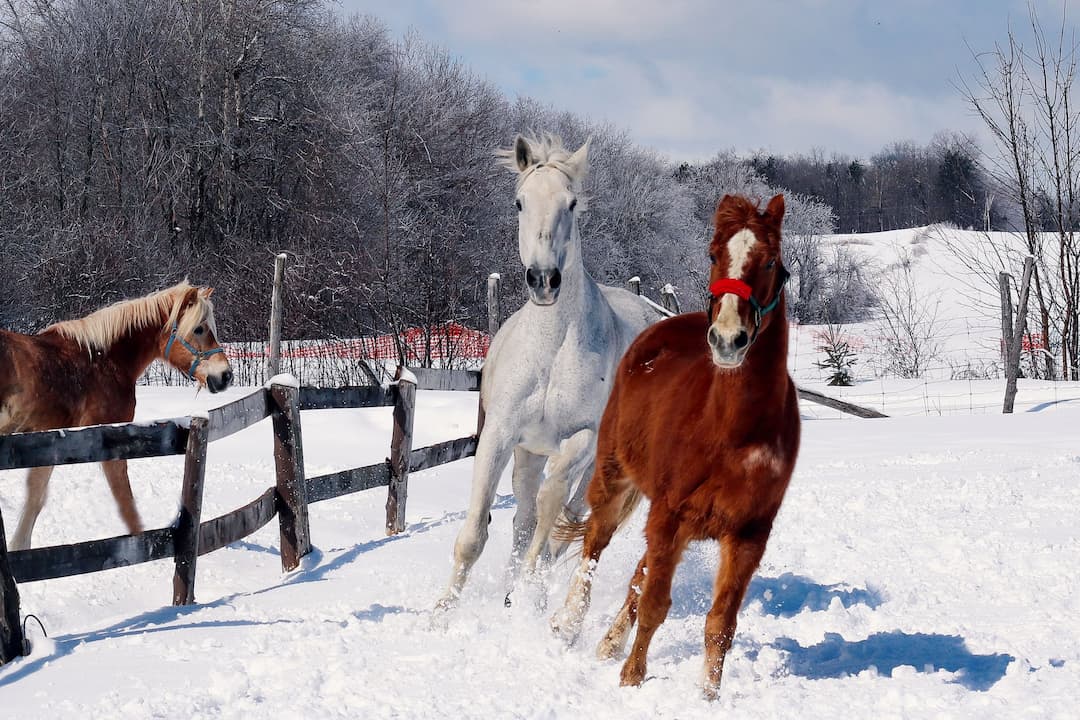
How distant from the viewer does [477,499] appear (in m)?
4.61

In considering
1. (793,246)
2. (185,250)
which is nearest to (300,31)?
(185,250)

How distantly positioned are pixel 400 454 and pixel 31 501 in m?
2.60

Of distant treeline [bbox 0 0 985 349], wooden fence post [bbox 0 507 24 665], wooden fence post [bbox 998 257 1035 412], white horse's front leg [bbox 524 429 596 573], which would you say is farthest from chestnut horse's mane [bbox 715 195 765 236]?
distant treeline [bbox 0 0 985 349]

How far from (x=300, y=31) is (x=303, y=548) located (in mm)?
25572

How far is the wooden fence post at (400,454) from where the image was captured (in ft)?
24.7

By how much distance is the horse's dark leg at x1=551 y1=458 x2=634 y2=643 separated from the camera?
13.3 ft

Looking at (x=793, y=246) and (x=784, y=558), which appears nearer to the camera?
(x=784, y=558)

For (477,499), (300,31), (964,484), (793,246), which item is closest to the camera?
(477,499)

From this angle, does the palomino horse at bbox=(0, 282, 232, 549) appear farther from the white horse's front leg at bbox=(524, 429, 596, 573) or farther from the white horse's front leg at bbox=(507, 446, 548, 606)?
the white horse's front leg at bbox=(524, 429, 596, 573)

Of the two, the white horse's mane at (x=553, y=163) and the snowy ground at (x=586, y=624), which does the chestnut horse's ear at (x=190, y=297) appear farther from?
the white horse's mane at (x=553, y=163)

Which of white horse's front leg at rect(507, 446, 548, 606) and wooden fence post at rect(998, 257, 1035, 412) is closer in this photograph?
white horse's front leg at rect(507, 446, 548, 606)

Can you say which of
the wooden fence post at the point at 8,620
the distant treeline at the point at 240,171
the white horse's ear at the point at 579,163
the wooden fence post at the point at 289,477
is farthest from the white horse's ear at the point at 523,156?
the distant treeline at the point at 240,171

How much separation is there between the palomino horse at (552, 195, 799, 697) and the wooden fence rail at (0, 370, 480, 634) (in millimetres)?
2565

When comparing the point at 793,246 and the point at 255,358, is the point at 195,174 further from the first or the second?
the point at 793,246
